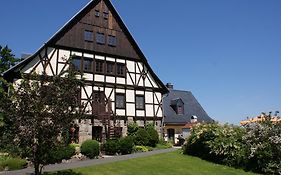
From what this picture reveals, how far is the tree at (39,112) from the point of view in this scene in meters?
12.4

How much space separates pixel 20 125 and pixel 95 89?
51.4ft

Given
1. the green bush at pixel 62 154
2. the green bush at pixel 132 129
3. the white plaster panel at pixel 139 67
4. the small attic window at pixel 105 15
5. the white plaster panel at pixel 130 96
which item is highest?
the small attic window at pixel 105 15

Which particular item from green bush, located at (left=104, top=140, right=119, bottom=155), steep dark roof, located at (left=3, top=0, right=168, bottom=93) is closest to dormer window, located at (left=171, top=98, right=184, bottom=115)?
steep dark roof, located at (left=3, top=0, right=168, bottom=93)

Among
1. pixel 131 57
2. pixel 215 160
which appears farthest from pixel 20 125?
pixel 131 57

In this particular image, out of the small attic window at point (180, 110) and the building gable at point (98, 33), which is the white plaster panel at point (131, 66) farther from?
the small attic window at point (180, 110)

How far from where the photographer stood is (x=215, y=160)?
2094 centimetres

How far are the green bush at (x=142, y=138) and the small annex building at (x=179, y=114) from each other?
8.32 meters

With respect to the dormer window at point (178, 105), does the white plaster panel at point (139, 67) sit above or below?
above

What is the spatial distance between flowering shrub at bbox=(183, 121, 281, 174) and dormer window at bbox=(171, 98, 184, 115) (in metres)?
15.4

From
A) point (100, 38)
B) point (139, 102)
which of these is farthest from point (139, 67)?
point (100, 38)

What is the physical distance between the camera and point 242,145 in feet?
66.3

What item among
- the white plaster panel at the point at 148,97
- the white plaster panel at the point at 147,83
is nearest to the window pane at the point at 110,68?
the white plaster panel at the point at 147,83

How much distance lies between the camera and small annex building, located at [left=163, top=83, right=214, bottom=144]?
37.1 meters

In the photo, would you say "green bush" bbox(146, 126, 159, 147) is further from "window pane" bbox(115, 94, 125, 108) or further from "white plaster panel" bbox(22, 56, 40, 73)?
"white plaster panel" bbox(22, 56, 40, 73)
